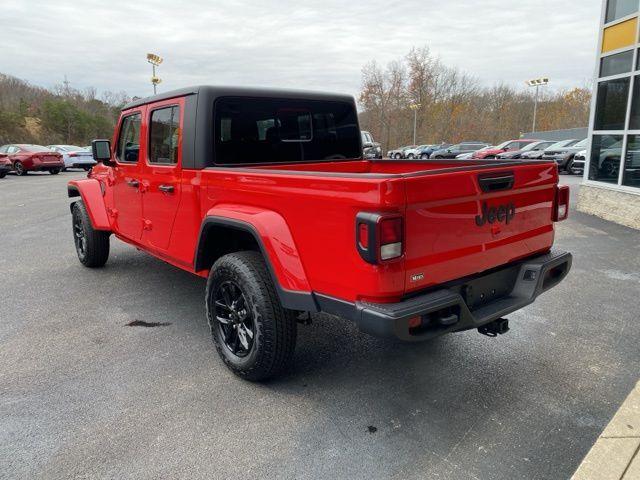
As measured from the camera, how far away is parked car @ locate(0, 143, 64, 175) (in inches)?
886

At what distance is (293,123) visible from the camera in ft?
13.9

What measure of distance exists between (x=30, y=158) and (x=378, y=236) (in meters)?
24.8

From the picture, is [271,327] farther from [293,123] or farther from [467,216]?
[293,123]

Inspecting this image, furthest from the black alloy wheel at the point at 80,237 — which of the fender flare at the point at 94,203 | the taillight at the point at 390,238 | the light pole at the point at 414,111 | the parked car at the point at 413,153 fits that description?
the light pole at the point at 414,111

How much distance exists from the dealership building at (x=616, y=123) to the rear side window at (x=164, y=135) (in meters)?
8.00

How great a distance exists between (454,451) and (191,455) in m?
1.38

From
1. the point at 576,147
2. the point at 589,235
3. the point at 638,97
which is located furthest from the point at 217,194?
the point at 576,147

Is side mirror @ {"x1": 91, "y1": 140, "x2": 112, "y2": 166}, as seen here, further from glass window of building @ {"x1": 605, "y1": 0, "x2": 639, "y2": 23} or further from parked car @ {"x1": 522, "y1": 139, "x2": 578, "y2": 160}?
parked car @ {"x1": 522, "y1": 139, "x2": 578, "y2": 160}

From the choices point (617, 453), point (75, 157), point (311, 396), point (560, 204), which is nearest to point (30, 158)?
point (75, 157)

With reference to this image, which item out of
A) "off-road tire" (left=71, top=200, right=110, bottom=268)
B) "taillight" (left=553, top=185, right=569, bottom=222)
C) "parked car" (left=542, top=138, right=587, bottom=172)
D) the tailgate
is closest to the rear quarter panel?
the tailgate

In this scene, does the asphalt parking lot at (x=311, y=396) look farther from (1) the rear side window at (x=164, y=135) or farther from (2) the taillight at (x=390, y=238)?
(1) the rear side window at (x=164, y=135)

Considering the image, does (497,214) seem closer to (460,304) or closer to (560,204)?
(460,304)

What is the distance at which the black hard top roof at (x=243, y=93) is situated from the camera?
363 cm

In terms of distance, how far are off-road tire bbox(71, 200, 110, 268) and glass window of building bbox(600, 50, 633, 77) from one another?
9.24m
